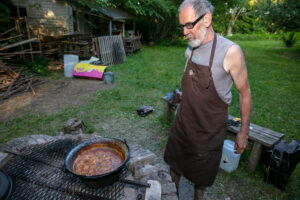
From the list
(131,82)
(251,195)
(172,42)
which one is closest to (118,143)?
(251,195)

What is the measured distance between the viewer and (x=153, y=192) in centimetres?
186

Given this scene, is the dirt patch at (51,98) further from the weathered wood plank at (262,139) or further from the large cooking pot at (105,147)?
the weathered wood plank at (262,139)

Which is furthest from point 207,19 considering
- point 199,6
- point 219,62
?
point 219,62

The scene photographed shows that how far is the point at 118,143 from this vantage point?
2.18 metres

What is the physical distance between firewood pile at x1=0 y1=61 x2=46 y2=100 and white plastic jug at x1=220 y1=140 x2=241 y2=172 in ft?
20.0

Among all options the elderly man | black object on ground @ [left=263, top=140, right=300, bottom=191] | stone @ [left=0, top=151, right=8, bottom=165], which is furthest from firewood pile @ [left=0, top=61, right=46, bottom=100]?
black object on ground @ [left=263, top=140, right=300, bottom=191]

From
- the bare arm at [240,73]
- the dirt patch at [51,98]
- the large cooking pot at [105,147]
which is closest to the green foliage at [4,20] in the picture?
the dirt patch at [51,98]

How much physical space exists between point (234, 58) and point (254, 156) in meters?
2.30

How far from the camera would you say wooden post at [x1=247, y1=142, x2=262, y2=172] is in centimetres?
324

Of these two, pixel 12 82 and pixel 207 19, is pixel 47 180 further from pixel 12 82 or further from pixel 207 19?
pixel 12 82

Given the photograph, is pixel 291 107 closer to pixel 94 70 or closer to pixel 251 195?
pixel 251 195

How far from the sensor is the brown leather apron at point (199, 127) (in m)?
1.90

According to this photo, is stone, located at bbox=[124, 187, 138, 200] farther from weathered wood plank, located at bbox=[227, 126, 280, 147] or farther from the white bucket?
the white bucket

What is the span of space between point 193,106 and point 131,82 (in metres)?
5.93
